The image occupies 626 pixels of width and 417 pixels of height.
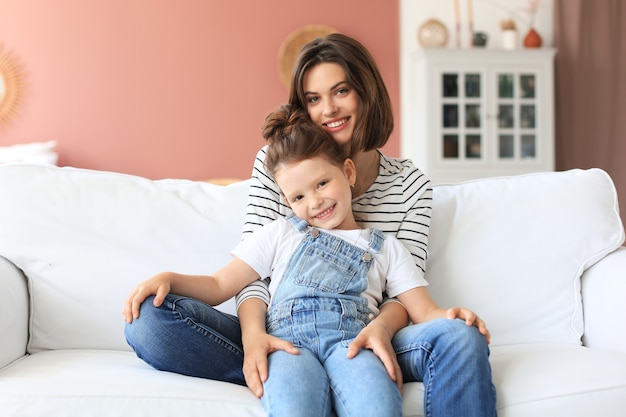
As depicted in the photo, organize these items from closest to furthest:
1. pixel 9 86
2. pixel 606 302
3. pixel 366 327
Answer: pixel 366 327
pixel 606 302
pixel 9 86

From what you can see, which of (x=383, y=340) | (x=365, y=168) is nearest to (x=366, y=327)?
(x=383, y=340)

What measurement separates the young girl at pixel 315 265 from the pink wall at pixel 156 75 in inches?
130

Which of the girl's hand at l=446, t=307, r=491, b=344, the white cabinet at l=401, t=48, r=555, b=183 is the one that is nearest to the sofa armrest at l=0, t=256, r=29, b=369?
the girl's hand at l=446, t=307, r=491, b=344

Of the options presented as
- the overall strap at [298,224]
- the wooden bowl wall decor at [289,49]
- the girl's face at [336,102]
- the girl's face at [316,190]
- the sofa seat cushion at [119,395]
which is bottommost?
the sofa seat cushion at [119,395]

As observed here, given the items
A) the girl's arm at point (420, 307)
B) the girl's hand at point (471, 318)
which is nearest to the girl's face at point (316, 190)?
the girl's arm at point (420, 307)

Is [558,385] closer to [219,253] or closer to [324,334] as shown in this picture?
[324,334]

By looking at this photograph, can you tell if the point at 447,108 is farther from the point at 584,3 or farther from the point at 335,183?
the point at 335,183

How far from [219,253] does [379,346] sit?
58 centimetres

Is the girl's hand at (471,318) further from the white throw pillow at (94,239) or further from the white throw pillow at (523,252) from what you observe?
the white throw pillow at (94,239)

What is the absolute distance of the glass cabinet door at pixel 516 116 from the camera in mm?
4801

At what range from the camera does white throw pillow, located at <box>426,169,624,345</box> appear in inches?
69.2

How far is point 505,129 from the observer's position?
15.9ft

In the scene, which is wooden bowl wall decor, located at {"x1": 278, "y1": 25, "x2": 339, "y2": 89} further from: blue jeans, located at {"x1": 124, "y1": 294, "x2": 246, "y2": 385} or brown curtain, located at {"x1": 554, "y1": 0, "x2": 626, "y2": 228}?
blue jeans, located at {"x1": 124, "y1": 294, "x2": 246, "y2": 385}

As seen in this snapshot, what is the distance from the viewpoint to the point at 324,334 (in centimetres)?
140
